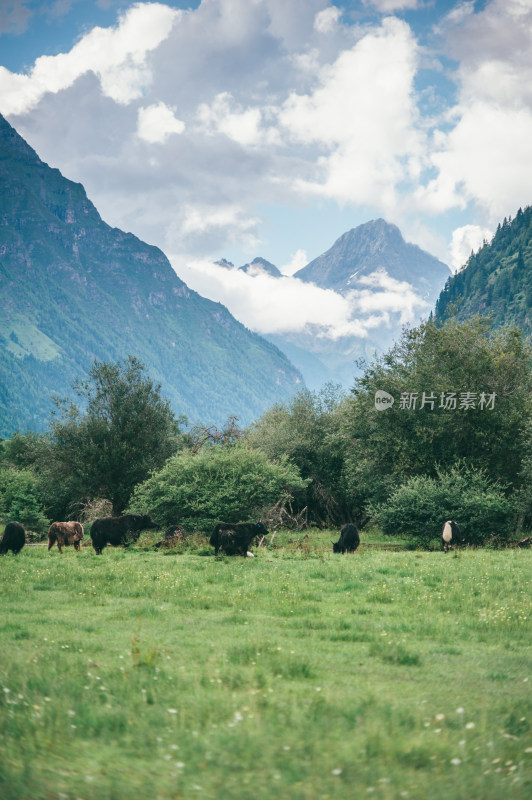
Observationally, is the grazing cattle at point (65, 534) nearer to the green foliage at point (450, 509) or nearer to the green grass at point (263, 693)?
the green grass at point (263, 693)

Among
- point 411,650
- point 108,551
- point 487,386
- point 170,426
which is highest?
point 487,386

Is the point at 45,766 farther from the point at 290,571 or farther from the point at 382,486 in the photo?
the point at 382,486

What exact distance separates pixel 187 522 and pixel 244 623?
73.5ft

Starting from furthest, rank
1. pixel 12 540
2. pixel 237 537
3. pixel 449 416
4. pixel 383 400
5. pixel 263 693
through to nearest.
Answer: pixel 383 400
pixel 449 416
pixel 237 537
pixel 12 540
pixel 263 693

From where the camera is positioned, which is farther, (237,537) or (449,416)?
(449,416)

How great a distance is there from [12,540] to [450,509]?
21946mm

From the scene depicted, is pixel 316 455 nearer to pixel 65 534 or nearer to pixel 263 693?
pixel 65 534

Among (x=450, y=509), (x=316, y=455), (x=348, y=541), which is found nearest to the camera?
(x=348, y=541)

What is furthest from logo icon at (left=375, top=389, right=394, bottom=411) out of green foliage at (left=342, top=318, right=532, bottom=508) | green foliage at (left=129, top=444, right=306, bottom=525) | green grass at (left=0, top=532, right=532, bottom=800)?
green grass at (left=0, top=532, right=532, bottom=800)

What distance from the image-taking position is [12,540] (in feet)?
73.5

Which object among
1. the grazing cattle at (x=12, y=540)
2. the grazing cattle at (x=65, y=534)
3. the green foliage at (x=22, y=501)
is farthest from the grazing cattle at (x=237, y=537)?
the green foliage at (x=22, y=501)

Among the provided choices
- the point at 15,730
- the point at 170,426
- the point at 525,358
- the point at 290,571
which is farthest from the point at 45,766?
the point at 170,426

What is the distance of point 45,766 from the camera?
5148 millimetres
